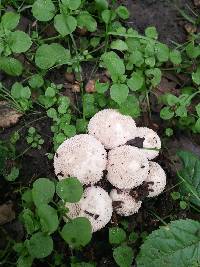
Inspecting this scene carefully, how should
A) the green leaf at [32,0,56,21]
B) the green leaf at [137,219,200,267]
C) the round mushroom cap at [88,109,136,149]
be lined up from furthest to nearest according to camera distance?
the green leaf at [32,0,56,21] → the round mushroom cap at [88,109,136,149] → the green leaf at [137,219,200,267]

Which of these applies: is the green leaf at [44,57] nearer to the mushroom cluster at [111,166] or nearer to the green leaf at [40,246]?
the mushroom cluster at [111,166]

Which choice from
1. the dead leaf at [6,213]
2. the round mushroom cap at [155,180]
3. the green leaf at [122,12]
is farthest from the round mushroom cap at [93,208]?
the green leaf at [122,12]

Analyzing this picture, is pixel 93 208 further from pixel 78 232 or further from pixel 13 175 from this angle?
pixel 13 175

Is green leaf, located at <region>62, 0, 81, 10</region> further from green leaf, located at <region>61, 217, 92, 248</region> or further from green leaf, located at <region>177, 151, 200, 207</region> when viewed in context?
green leaf, located at <region>61, 217, 92, 248</region>

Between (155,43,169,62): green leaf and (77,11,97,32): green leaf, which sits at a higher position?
(77,11,97,32): green leaf

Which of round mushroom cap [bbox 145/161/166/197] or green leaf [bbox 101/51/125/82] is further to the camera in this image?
green leaf [bbox 101/51/125/82]

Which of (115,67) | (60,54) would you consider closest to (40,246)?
(115,67)

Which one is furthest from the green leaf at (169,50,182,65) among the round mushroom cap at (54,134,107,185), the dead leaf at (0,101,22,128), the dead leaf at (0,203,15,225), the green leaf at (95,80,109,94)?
the dead leaf at (0,203,15,225)

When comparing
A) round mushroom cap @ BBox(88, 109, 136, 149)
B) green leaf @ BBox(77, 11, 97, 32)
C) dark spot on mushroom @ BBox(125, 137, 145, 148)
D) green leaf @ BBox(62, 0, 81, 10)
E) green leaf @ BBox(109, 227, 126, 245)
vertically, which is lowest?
green leaf @ BBox(109, 227, 126, 245)
